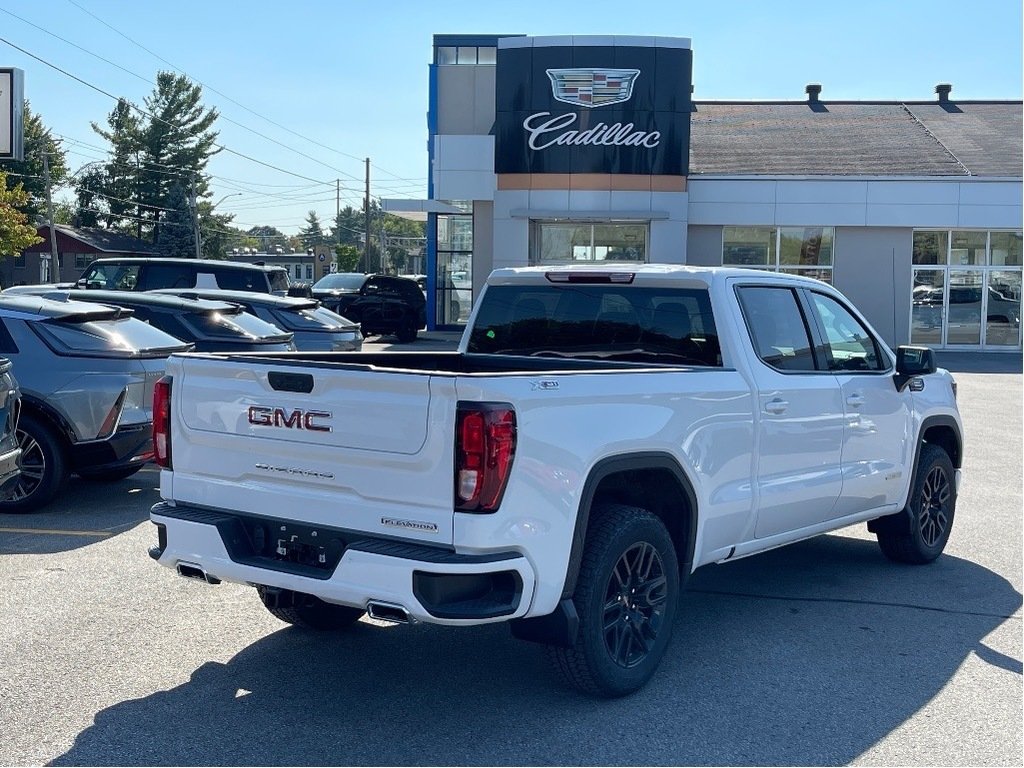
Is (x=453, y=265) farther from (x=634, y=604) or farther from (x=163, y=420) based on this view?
(x=634, y=604)

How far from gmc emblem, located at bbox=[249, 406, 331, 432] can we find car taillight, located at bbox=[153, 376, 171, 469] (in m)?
0.57

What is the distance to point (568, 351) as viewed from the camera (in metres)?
6.39

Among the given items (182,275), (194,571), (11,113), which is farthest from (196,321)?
(194,571)

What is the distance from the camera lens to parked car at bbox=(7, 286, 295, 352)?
12.1 metres

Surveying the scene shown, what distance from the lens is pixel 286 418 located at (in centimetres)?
473

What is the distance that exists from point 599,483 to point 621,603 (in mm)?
579

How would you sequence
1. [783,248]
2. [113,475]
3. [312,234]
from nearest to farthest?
[113,475], [783,248], [312,234]

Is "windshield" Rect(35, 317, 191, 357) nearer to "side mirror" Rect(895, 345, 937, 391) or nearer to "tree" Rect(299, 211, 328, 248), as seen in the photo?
"side mirror" Rect(895, 345, 937, 391)

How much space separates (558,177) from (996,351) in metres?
12.7

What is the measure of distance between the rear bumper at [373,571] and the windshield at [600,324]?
2026 millimetres

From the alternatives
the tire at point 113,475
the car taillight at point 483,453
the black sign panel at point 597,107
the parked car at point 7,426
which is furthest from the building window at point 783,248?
the car taillight at point 483,453

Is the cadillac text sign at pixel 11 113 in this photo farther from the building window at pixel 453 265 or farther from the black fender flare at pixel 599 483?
the building window at pixel 453 265

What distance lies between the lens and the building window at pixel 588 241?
99.9 ft

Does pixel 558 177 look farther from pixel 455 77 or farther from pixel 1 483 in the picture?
pixel 1 483
